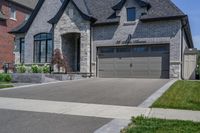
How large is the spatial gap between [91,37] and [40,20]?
6.48m

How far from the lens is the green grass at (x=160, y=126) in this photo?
639cm

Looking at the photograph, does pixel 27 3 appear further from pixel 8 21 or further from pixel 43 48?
pixel 43 48

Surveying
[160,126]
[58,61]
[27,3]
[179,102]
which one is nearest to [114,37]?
[58,61]

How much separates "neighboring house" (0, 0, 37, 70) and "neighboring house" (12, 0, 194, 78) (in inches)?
319

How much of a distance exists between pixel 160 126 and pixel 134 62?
16.1 metres

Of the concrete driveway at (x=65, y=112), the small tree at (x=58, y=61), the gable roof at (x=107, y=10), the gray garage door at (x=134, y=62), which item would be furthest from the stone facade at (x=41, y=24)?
the concrete driveway at (x=65, y=112)

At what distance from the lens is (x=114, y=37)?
23422 mm

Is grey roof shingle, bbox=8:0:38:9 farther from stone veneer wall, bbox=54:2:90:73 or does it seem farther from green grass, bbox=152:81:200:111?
green grass, bbox=152:81:200:111

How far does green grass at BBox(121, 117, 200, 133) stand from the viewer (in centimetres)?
639

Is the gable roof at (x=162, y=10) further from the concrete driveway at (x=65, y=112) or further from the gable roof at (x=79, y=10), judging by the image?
the concrete driveway at (x=65, y=112)

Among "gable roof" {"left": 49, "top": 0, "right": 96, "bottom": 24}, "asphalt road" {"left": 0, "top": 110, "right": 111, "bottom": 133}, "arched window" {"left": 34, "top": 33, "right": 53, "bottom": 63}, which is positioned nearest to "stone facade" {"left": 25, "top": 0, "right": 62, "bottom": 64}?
"arched window" {"left": 34, "top": 33, "right": 53, "bottom": 63}

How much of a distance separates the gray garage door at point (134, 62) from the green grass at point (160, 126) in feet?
48.6


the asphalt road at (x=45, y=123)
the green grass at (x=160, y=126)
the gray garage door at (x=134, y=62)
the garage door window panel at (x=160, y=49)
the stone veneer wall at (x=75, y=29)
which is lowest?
the asphalt road at (x=45, y=123)

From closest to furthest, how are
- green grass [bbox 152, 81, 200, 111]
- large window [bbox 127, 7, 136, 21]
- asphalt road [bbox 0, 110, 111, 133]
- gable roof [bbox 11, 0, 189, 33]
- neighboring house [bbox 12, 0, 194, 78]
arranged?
1. asphalt road [bbox 0, 110, 111, 133]
2. green grass [bbox 152, 81, 200, 111]
3. neighboring house [bbox 12, 0, 194, 78]
4. gable roof [bbox 11, 0, 189, 33]
5. large window [bbox 127, 7, 136, 21]
